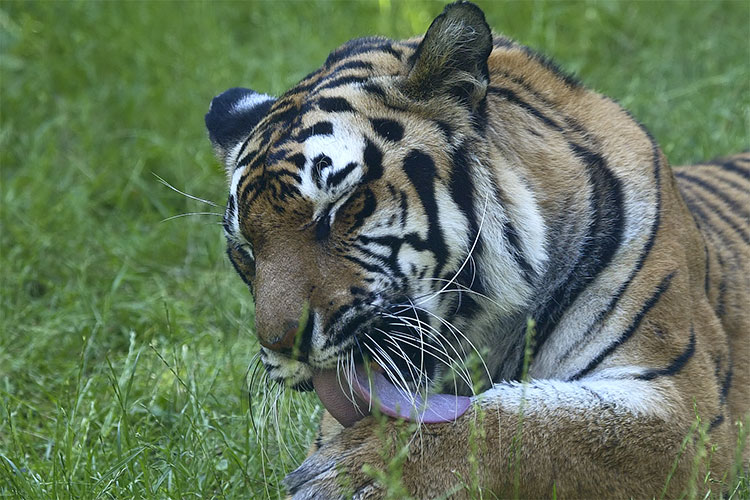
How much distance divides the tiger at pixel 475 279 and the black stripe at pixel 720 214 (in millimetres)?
578

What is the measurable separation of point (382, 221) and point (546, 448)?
0.62 meters

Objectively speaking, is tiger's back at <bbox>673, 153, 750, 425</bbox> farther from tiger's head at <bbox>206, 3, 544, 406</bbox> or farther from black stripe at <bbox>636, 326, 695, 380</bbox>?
tiger's head at <bbox>206, 3, 544, 406</bbox>

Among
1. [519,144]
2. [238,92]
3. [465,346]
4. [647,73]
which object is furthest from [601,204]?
[647,73]

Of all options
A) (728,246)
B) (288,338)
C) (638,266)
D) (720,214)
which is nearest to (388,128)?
(288,338)

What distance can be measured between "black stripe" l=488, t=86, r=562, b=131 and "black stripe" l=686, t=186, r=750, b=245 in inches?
33.3

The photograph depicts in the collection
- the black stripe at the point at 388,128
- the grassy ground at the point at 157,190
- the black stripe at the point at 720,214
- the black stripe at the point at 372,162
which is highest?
the black stripe at the point at 388,128

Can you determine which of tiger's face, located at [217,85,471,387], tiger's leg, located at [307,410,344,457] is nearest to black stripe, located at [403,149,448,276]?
tiger's face, located at [217,85,471,387]

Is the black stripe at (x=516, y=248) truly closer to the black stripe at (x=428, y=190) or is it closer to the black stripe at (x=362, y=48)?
the black stripe at (x=428, y=190)

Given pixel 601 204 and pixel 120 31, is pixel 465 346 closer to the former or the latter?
pixel 601 204

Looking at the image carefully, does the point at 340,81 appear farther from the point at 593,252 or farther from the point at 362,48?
the point at 593,252

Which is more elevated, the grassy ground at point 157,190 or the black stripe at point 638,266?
the black stripe at point 638,266

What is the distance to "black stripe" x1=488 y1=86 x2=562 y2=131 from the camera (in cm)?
261

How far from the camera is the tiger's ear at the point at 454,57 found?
2318mm

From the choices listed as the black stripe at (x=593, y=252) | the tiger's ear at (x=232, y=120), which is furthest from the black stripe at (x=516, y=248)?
the tiger's ear at (x=232, y=120)
